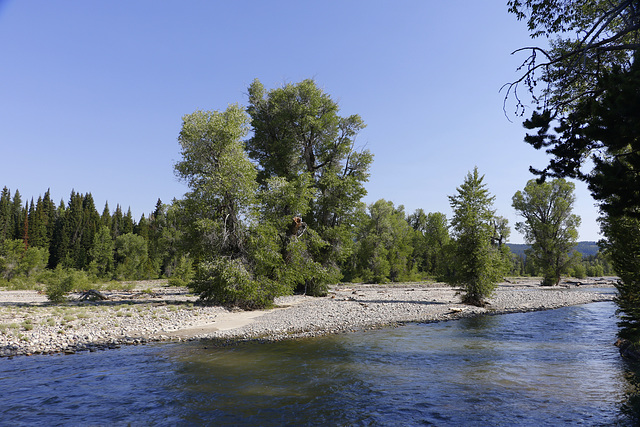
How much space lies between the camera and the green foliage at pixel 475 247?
2422 centimetres

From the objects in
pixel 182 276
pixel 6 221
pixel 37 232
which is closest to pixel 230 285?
pixel 182 276

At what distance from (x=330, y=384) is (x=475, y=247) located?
1838 cm

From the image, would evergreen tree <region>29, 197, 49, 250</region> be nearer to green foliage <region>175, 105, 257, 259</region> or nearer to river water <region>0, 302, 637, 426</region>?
green foliage <region>175, 105, 257, 259</region>

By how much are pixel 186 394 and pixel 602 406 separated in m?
9.34

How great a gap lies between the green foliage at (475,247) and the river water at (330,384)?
983 centimetres

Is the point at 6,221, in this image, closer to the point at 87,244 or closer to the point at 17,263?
the point at 87,244

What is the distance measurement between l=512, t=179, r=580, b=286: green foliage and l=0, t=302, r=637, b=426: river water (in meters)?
40.0

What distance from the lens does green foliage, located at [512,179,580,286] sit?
48844 mm

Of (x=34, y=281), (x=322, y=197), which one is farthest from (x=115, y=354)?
(x=34, y=281)

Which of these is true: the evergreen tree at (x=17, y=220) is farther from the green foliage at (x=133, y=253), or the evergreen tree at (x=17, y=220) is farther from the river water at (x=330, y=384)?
the river water at (x=330, y=384)

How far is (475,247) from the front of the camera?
24453mm

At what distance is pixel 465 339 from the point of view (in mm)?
15047

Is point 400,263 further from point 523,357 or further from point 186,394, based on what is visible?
point 186,394

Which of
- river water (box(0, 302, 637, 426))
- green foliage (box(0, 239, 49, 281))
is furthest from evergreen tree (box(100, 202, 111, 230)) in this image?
river water (box(0, 302, 637, 426))
